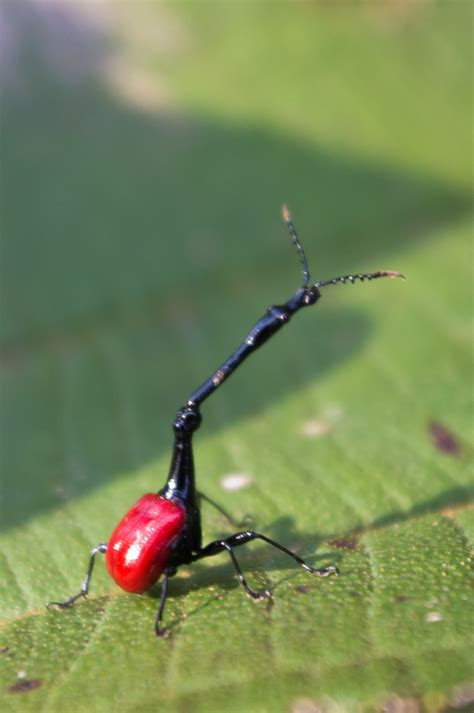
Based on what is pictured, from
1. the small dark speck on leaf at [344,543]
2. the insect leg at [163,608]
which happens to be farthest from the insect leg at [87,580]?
the small dark speck on leaf at [344,543]

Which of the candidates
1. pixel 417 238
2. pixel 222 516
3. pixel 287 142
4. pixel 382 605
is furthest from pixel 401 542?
pixel 287 142

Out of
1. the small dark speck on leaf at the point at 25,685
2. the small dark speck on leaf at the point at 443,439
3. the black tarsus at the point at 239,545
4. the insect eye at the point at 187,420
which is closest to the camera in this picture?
the small dark speck on leaf at the point at 25,685

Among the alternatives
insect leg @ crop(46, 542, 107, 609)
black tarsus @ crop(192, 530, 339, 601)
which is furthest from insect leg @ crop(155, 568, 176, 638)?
insect leg @ crop(46, 542, 107, 609)

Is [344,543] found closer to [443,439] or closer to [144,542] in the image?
[144,542]

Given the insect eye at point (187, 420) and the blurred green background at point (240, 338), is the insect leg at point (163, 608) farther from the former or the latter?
the insect eye at point (187, 420)

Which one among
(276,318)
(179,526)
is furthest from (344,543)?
(276,318)

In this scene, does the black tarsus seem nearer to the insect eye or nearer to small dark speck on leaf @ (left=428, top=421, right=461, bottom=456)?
the insect eye
